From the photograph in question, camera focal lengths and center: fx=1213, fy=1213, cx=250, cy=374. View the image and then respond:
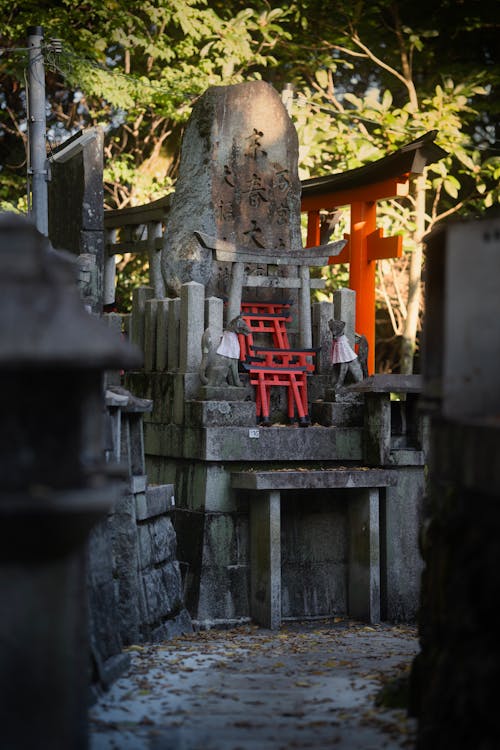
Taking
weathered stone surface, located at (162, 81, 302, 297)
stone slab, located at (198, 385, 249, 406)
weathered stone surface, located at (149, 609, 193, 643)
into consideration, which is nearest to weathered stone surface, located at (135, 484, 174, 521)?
weathered stone surface, located at (149, 609, 193, 643)

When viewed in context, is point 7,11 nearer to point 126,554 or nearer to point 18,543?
point 126,554

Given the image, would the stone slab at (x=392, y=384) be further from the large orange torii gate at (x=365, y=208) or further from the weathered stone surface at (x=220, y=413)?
the large orange torii gate at (x=365, y=208)

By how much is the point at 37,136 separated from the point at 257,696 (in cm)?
925

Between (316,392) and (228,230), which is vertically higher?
(228,230)

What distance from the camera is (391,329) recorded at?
1148 inches

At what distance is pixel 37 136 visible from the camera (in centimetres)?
1684

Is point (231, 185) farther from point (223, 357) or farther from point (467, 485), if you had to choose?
point (467, 485)

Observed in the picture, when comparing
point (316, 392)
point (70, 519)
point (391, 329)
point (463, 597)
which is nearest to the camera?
point (70, 519)

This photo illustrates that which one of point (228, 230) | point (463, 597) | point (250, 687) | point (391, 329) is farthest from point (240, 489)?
point (391, 329)

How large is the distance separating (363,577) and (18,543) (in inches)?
409

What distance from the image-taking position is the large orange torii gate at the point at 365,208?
20203 mm

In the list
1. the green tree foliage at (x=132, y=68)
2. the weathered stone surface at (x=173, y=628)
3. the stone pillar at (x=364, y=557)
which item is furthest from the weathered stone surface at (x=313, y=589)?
the green tree foliage at (x=132, y=68)

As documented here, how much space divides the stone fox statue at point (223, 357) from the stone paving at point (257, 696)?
11.9 feet

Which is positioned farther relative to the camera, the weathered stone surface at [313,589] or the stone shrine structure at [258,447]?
the weathered stone surface at [313,589]
